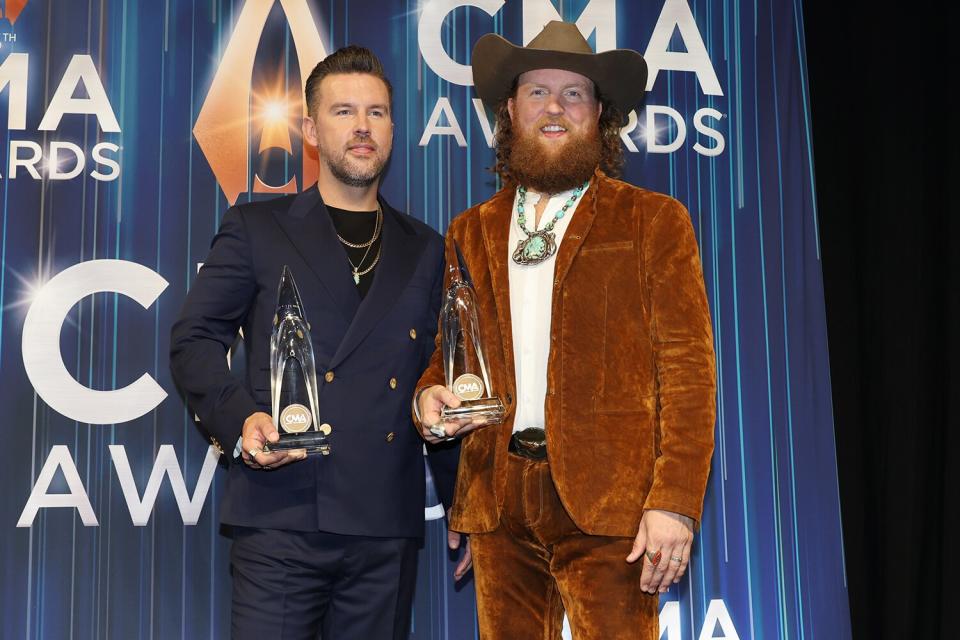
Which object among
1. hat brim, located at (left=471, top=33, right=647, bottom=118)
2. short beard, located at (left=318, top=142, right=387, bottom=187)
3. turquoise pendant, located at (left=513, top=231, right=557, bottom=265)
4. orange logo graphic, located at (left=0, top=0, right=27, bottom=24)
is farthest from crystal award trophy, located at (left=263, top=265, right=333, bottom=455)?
orange logo graphic, located at (left=0, top=0, right=27, bottom=24)

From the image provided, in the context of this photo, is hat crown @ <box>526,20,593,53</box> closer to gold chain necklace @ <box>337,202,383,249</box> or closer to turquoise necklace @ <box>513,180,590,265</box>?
turquoise necklace @ <box>513,180,590,265</box>

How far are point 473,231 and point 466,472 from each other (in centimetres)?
71

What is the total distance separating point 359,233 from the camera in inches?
115

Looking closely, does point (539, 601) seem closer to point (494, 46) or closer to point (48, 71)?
point (494, 46)

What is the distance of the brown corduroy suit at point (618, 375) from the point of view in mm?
2234

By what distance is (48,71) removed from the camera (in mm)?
3619

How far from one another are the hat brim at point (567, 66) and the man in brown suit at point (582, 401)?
0.02 m

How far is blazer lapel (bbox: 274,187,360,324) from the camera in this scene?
2721mm

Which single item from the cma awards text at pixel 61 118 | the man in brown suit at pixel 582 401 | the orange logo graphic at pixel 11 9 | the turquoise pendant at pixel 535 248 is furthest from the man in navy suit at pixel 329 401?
the orange logo graphic at pixel 11 9

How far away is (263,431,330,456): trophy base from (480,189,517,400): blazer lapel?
20.2 inches

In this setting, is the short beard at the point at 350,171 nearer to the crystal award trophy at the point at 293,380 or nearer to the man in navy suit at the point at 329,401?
the man in navy suit at the point at 329,401

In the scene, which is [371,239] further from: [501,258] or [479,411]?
[479,411]

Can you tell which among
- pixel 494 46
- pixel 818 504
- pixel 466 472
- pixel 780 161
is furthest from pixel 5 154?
pixel 818 504

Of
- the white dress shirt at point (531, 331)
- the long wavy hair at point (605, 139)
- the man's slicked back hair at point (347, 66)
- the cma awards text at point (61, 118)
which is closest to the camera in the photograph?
the white dress shirt at point (531, 331)
